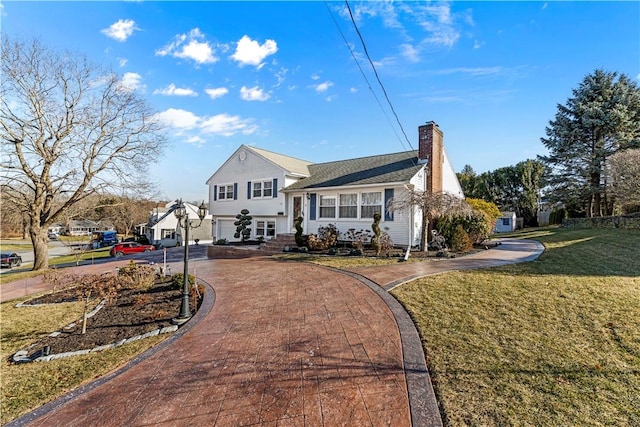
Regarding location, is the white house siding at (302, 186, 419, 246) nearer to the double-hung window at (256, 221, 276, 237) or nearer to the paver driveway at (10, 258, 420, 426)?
the double-hung window at (256, 221, 276, 237)

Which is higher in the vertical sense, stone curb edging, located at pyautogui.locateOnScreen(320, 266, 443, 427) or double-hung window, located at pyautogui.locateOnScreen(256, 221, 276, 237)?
double-hung window, located at pyautogui.locateOnScreen(256, 221, 276, 237)

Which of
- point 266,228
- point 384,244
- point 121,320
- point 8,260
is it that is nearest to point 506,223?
point 384,244

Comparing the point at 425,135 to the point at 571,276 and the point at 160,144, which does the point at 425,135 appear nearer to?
the point at 571,276

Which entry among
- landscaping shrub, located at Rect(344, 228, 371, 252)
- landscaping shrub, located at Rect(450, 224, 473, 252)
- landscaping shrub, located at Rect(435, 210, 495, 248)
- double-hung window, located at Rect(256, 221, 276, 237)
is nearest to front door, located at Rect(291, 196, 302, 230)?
double-hung window, located at Rect(256, 221, 276, 237)

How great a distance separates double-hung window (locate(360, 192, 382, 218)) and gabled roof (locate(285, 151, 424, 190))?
68cm

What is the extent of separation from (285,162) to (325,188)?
546cm

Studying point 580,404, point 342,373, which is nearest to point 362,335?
point 342,373

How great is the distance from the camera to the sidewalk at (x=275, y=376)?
2.97 meters

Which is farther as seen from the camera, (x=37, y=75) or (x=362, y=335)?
(x=37, y=75)

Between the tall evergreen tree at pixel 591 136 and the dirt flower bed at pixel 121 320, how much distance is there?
95.2ft

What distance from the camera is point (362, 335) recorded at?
4602 millimetres

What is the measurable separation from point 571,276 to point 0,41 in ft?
80.8

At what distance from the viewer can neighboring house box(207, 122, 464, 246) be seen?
13.5 meters

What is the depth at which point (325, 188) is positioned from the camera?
15133 mm
